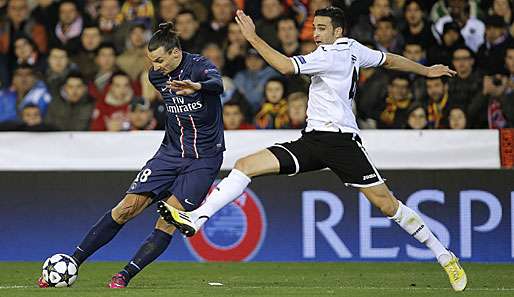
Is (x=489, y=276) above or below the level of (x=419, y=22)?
below

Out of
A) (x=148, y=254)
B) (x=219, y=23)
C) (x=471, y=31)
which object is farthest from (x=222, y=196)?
(x=471, y=31)

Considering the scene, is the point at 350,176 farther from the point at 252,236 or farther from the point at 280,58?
the point at 252,236

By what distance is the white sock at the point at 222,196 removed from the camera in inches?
326

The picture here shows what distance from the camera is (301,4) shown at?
1463 cm

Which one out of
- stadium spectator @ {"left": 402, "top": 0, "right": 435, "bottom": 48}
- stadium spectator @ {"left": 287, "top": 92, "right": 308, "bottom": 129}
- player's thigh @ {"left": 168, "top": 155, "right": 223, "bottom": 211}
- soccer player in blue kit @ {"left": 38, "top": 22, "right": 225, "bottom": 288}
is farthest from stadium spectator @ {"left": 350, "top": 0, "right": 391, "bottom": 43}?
player's thigh @ {"left": 168, "top": 155, "right": 223, "bottom": 211}

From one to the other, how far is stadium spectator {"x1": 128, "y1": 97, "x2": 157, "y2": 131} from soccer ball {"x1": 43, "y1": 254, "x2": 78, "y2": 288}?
4.26 metres

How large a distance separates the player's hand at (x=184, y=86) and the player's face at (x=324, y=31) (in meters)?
1.03

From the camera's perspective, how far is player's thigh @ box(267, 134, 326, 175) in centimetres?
863

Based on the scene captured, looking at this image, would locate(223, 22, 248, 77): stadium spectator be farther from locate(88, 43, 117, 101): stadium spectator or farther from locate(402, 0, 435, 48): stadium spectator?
locate(402, 0, 435, 48): stadium spectator

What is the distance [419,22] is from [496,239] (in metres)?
3.12

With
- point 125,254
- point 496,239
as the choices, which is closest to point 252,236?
point 125,254

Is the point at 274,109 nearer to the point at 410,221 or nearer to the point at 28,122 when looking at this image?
the point at 28,122

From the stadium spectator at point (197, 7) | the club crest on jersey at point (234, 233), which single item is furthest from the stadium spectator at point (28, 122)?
the stadium spectator at point (197, 7)

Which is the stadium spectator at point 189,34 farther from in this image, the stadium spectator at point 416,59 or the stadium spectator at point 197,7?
the stadium spectator at point 416,59
